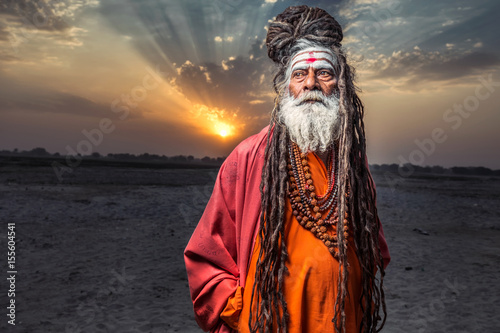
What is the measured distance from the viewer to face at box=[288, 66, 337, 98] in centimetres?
227

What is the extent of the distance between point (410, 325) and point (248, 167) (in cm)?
454

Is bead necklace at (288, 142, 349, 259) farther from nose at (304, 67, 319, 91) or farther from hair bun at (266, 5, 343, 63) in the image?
hair bun at (266, 5, 343, 63)

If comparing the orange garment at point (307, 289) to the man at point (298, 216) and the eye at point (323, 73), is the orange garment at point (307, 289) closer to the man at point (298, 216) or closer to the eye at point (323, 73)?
the man at point (298, 216)

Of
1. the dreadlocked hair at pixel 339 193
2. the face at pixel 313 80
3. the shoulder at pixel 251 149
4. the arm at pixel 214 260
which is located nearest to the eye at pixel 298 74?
the face at pixel 313 80

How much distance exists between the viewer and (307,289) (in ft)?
6.88

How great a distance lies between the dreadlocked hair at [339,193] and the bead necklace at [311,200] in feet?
0.17

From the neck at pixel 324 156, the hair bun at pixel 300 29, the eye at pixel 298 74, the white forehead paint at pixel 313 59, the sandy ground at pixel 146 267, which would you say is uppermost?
the hair bun at pixel 300 29

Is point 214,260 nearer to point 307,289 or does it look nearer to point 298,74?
point 307,289

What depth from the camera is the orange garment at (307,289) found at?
2.08m

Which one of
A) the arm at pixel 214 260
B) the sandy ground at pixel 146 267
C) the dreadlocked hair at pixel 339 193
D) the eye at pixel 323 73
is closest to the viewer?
the dreadlocked hair at pixel 339 193

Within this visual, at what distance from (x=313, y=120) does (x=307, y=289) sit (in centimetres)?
93

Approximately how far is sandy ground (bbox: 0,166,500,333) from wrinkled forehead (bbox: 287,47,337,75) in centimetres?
416

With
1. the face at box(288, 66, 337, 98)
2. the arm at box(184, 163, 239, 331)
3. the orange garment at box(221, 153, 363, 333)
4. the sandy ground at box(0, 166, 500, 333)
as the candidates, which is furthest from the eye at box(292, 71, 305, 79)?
the sandy ground at box(0, 166, 500, 333)

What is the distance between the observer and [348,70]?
7.87 feet
